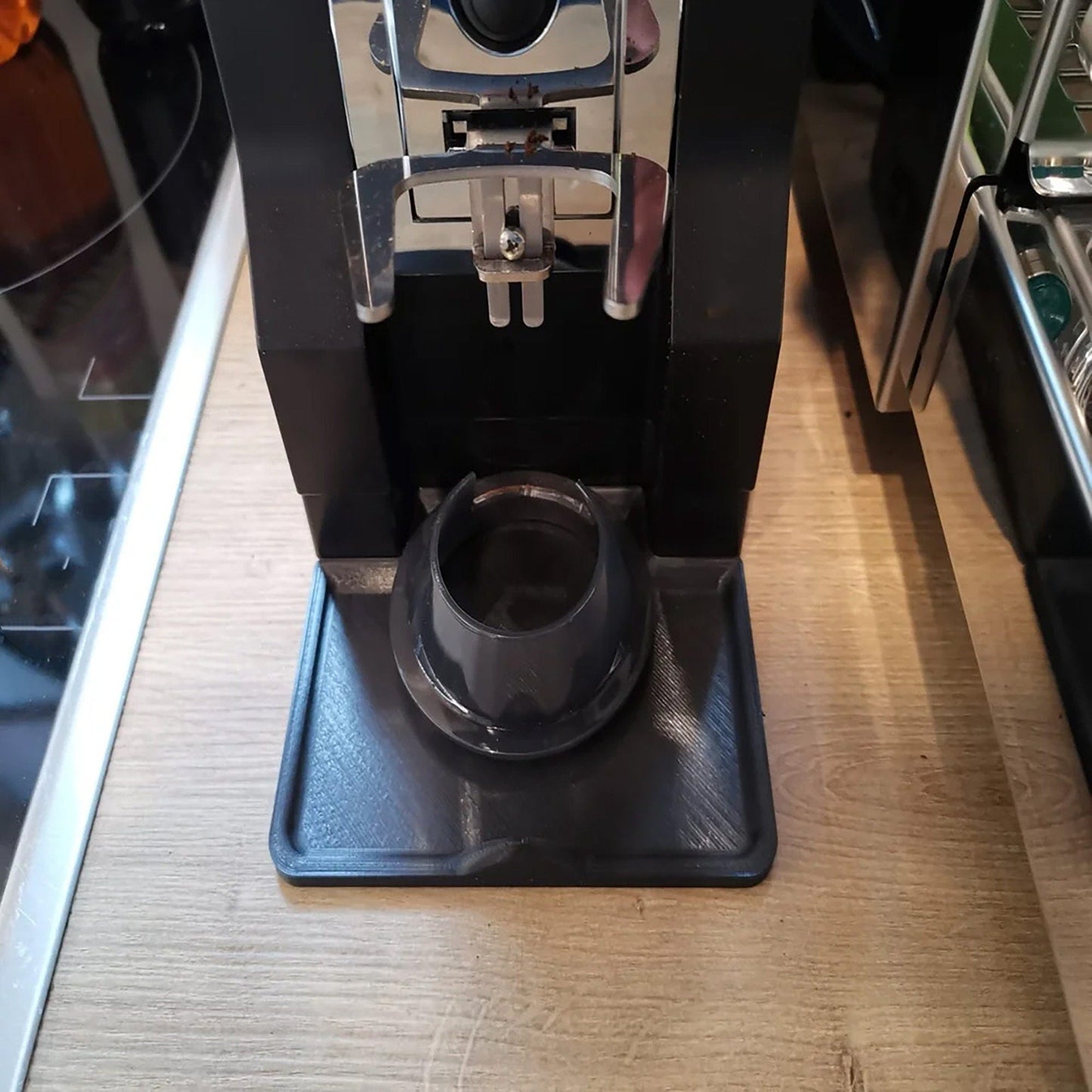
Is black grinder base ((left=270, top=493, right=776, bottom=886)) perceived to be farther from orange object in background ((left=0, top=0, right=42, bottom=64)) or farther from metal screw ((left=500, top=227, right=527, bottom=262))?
orange object in background ((left=0, top=0, right=42, bottom=64))

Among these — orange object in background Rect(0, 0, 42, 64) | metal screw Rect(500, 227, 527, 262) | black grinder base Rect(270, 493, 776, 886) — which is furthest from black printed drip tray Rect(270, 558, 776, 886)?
orange object in background Rect(0, 0, 42, 64)

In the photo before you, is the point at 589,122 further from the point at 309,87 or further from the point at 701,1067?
the point at 701,1067

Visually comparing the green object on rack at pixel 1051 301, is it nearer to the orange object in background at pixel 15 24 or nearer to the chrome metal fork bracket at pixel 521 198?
the chrome metal fork bracket at pixel 521 198

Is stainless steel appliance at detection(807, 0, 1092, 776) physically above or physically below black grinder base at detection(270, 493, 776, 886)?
above

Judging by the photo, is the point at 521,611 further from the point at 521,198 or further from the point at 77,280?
the point at 77,280

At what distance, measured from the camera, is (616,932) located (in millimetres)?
462

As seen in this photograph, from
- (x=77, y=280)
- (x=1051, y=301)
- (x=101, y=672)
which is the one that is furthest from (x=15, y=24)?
(x=1051, y=301)

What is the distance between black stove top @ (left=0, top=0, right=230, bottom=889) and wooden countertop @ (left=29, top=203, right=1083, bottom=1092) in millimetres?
66

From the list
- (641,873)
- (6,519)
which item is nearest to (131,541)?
(6,519)

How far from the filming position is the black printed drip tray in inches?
18.5

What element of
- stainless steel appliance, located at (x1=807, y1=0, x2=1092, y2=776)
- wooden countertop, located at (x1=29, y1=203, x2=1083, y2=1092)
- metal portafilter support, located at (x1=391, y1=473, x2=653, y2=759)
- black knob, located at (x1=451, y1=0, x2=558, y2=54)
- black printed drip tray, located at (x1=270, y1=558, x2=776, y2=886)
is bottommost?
wooden countertop, located at (x1=29, y1=203, x2=1083, y2=1092)

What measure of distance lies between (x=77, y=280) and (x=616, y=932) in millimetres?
563

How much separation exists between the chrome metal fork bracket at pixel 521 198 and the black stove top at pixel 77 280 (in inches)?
11.3

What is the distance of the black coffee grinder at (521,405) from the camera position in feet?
1.24
